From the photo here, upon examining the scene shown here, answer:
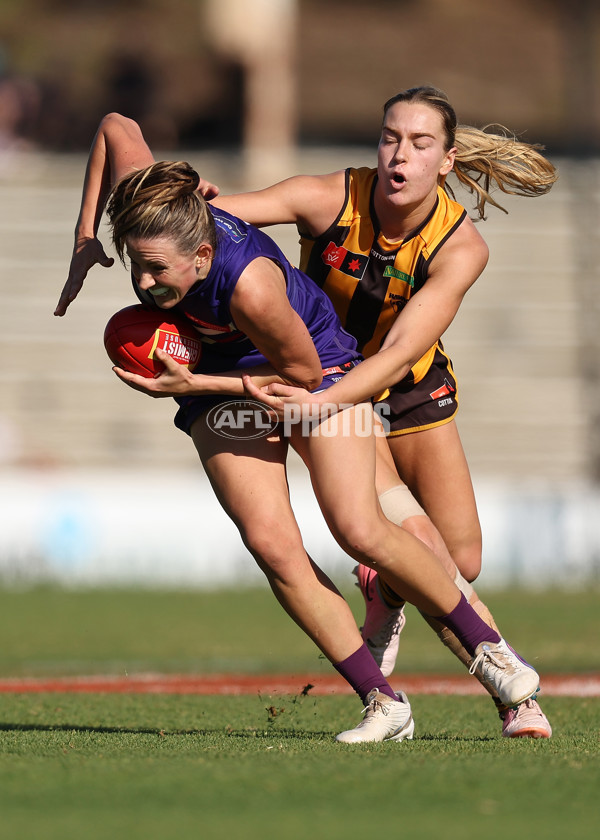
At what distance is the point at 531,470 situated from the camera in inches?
736

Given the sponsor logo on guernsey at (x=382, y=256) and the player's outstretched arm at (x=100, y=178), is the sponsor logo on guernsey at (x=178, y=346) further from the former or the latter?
the sponsor logo on guernsey at (x=382, y=256)

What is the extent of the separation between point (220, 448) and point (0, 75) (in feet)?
62.4

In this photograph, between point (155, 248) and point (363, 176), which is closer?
point (155, 248)

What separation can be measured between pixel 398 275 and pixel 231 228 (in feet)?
2.79

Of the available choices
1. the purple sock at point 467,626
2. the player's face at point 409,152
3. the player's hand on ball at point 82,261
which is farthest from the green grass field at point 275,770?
the player's face at point 409,152

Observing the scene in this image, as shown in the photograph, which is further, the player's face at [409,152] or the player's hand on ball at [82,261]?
the player's hand on ball at [82,261]

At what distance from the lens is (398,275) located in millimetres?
4988

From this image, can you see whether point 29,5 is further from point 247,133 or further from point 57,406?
point 57,406

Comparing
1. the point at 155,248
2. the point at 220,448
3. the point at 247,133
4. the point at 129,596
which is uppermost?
the point at 247,133

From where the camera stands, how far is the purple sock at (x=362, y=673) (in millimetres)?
4633

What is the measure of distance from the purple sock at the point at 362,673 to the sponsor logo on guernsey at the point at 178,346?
1177 mm

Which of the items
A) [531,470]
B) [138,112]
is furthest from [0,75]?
[531,470]

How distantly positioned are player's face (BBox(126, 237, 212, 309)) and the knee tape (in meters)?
1.20

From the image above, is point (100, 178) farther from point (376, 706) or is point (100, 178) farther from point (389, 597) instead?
point (376, 706)
